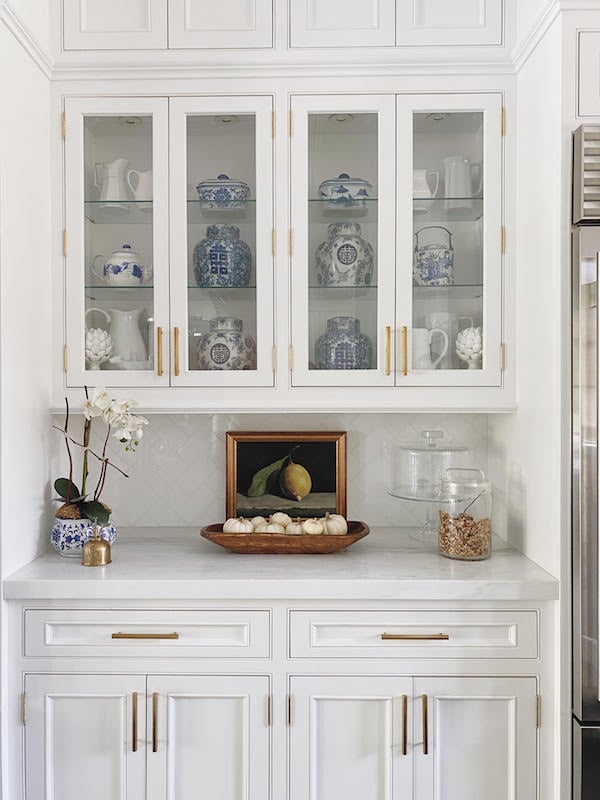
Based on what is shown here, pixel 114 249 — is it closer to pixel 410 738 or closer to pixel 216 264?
pixel 216 264

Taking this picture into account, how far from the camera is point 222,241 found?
7.09 ft

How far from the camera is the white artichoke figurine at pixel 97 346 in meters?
2.17

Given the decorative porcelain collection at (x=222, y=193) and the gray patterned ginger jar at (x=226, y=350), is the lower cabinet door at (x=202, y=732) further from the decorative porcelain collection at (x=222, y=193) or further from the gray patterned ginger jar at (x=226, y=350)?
the decorative porcelain collection at (x=222, y=193)

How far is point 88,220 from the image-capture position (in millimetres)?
2166

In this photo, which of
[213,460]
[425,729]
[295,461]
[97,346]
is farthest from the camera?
[213,460]

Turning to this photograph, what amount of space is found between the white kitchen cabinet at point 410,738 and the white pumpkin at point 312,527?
0.42 metres

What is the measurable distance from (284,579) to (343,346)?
708 millimetres

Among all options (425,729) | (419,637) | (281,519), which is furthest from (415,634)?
(281,519)

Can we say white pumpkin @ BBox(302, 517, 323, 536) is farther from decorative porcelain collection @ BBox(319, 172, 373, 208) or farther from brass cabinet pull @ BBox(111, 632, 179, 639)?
decorative porcelain collection @ BBox(319, 172, 373, 208)

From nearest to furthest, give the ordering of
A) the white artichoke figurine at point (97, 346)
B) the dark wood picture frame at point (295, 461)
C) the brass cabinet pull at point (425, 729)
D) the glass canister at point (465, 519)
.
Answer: the brass cabinet pull at point (425, 729) < the glass canister at point (465, 519) < the white artichoke figurine at point (97, 346) < the dark wood picture frame at point (295, 461)

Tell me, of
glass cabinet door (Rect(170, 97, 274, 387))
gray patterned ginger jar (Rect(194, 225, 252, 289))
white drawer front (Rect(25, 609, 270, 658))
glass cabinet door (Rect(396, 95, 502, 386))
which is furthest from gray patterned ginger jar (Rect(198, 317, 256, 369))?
white drawer front (Rect(25, 609, 270, 658))

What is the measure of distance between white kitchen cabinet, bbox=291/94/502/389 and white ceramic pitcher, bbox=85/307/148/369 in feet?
1.53

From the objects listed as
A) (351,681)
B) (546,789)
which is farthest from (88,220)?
(546,789)

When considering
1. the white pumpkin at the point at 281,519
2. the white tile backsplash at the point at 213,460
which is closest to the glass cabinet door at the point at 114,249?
the white tile backsplash at the point at 213,460
